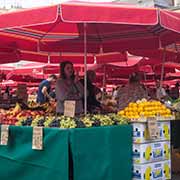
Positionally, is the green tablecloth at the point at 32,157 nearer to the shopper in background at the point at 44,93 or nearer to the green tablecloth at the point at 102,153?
the green tablecloth at the point at 102,153

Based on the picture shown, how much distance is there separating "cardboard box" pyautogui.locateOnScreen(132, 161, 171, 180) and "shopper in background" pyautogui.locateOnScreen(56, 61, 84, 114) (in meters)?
1.79

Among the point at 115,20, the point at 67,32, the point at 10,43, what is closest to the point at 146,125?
the point at 115,20

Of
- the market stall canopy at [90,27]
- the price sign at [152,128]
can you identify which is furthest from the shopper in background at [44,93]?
the price sign at [152,128]

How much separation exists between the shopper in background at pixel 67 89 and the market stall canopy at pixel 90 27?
83cm

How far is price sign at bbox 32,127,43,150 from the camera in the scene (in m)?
5.06

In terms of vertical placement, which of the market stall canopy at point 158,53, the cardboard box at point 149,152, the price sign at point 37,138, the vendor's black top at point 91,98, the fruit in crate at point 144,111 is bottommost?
the cardboard box at point 149,152

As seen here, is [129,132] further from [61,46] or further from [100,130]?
[61,46]

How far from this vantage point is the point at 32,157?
17.2ft

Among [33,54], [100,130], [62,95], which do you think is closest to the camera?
[100,130]

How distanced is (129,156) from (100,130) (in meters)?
0.67

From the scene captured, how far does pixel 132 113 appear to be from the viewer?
5844 mm

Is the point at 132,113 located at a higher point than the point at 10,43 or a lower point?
lower

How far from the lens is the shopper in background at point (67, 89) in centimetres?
679

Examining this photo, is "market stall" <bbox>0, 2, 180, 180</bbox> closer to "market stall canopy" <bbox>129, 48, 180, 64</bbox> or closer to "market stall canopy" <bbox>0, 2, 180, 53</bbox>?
"market stall canopy" <bbox>0, 2, 180, 53</bbox>
